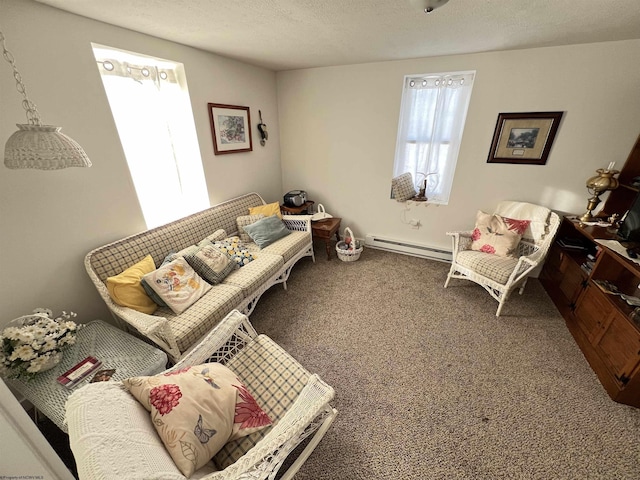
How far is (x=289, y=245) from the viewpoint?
263 centimetres

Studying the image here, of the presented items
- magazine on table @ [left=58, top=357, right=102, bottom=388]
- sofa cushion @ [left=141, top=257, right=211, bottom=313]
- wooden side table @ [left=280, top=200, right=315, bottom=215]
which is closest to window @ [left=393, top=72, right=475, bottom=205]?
wooden side table @ [left=280, top=200, right=315, bottom=215]

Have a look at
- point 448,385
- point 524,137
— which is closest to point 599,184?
point 524,137

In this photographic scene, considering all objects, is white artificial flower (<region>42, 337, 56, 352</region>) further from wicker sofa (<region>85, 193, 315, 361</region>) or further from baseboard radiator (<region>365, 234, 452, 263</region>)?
baseboard radiator (<region>365, 234, 452, 263</region>)

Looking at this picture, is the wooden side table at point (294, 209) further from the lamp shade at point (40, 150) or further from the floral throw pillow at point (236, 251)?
the lamp shade at point (40, 150)

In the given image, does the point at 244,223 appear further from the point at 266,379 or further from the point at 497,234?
the point at 497,234

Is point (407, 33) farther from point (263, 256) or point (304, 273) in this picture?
point (304, 273)

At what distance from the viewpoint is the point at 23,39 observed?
1352 millimetres

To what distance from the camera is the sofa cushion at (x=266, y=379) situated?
1006mm

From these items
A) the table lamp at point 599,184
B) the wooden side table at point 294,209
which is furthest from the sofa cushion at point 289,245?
the table lamp at point 599,184

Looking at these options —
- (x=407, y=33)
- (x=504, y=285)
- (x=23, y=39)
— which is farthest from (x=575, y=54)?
(x=23, y=39)

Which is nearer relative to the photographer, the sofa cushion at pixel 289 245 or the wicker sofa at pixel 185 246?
the wicker sofa at pixel 185 246

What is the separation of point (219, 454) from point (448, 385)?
1.43 metres

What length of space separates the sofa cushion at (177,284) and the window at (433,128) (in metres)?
2.47

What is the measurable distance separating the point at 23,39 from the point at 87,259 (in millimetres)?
1269
